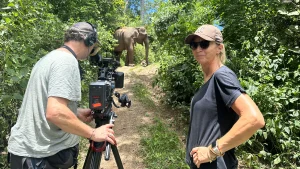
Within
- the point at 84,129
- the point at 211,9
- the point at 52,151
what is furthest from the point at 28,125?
the point at 211,9

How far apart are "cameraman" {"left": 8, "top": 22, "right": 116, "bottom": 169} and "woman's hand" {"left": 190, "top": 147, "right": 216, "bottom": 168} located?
1.50ft

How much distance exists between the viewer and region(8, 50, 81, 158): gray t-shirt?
1353 millimetres

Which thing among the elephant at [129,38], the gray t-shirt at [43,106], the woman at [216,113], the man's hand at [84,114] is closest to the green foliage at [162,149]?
the man's hand at [84,114]

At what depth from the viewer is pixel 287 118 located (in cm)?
312

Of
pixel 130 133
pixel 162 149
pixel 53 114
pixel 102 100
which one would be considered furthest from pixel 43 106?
pixel 130 133

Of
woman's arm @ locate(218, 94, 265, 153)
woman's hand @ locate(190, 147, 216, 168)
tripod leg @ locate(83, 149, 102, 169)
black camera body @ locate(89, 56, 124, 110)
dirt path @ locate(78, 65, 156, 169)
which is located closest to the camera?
woman's arm @ locate(218, 94, 265, 153)

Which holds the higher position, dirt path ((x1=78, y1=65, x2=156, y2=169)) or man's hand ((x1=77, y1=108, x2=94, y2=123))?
man's hand ((x1=77, y1=108, x2=94, y2=123))

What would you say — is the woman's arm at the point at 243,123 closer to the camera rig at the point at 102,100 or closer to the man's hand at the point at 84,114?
the camera rig at the point at 102,100

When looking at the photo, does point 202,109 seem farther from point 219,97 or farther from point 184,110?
point 184,110

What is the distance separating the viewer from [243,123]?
45.6 inches

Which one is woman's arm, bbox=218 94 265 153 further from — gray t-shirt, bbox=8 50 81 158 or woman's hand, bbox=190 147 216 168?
gray t-shirt, bbox=8 50 81 158

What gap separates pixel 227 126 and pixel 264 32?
311cm

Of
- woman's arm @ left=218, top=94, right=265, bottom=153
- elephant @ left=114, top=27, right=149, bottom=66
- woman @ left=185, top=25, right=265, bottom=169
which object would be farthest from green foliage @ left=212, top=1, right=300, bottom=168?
elephant @ left=114, top=27, right=149, bottom=66

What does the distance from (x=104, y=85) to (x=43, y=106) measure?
36 cm
